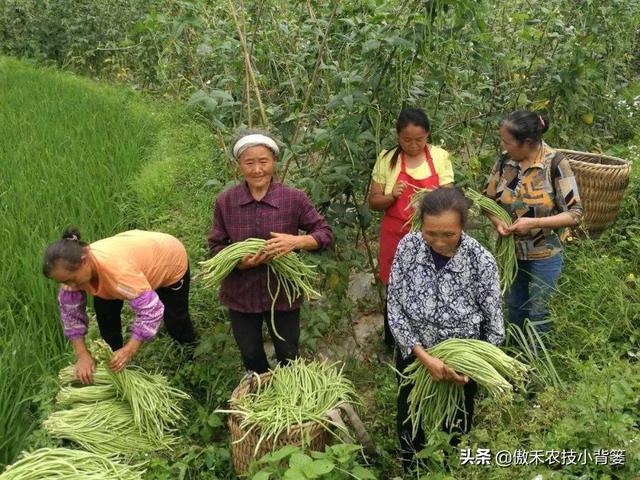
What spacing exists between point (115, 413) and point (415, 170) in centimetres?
181

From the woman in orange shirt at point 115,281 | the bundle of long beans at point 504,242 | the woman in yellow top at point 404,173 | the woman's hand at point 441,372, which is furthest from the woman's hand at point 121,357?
the bundle of long beans at point 504,242

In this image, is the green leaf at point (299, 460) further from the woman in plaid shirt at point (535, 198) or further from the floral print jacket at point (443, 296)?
the woman in plaid shirt at point (535, 198)

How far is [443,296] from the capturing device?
225 cm

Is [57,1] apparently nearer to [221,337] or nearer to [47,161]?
[47,161]

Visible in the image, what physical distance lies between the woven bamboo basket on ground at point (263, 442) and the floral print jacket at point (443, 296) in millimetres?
485

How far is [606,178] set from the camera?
3.72 m

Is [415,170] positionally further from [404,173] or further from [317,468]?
[317,468]

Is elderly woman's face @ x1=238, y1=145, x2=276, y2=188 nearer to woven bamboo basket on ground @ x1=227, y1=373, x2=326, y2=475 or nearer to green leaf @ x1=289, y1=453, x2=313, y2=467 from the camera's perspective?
woven bamboo basket on ground @ x1=227, y1=373, x2=326, y2=475

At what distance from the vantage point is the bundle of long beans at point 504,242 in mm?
2848

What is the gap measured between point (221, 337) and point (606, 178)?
252 cm

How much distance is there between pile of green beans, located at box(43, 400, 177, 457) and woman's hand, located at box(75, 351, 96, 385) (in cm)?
11

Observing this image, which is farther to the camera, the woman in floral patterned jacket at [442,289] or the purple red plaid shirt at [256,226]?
the purple red plaid shirt at [256,226]

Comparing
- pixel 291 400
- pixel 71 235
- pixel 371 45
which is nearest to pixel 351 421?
pixel 291 400

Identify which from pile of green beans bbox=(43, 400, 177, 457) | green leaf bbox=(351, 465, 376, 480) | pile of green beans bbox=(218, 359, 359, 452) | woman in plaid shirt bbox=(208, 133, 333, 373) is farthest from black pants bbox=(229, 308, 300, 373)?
green leaf bbox=(351, 465, 376, 480)
